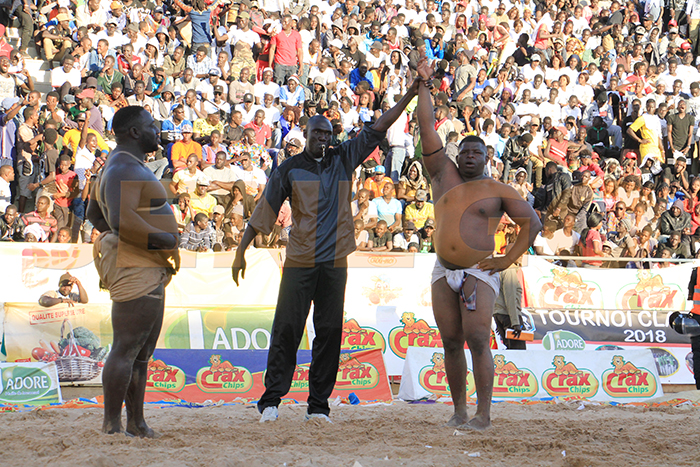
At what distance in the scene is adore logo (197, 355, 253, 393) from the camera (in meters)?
6.72

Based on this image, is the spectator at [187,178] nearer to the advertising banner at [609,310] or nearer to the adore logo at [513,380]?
the advertising banner at [609,310]

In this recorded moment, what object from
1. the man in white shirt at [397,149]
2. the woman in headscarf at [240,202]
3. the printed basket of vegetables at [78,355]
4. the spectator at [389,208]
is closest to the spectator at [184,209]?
the woman in headscarf at [240,202]

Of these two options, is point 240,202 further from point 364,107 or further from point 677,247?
point 677,247

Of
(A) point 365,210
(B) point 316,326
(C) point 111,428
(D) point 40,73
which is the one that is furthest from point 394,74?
(C) point 111,428

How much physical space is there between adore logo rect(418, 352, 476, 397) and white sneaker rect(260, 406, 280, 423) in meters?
2.36

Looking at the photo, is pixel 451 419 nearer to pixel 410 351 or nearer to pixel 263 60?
pixel 410 351

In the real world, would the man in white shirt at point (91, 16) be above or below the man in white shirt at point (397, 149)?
above

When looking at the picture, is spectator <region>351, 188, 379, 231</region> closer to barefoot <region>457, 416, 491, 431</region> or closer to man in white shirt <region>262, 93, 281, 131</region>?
man in white shirt <region>262, 93, 281, 131</region>

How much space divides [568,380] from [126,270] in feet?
16.2

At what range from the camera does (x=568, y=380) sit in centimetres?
718

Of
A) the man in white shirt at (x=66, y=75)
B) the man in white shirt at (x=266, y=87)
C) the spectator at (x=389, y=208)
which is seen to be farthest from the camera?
the man in white shirt at (x=266, y=87)

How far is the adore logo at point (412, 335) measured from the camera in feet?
27.9

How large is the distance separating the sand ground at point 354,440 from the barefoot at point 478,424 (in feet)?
0.28

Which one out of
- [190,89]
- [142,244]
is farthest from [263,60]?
[142,244]
